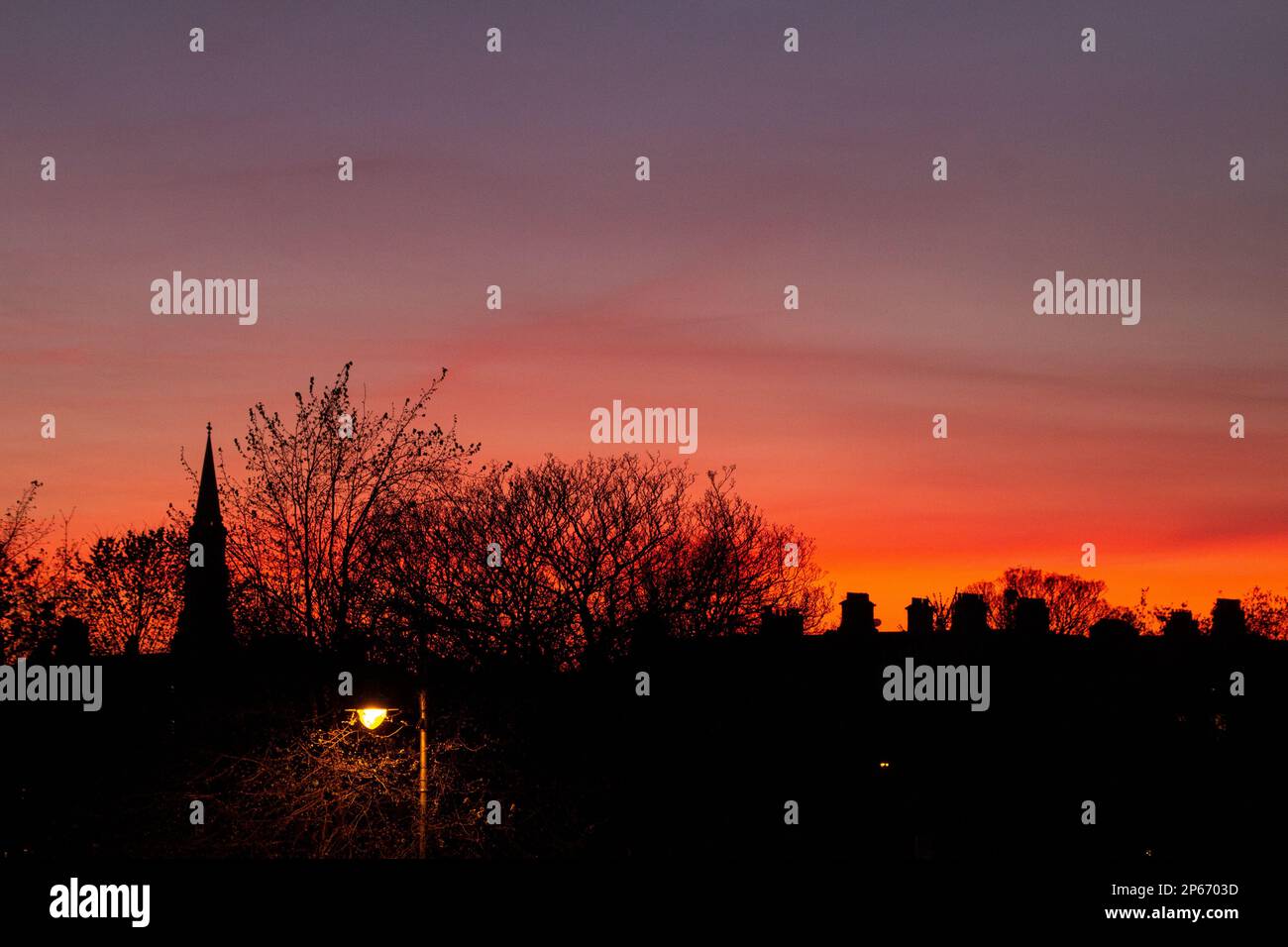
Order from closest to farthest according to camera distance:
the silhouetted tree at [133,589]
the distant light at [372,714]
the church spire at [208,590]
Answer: the distant light at [372,714] → the church spire at [208,590] → the silhouetted tree at [133,589]

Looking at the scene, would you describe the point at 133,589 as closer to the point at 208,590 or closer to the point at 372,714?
the point at 208,590

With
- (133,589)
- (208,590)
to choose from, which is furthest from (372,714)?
(133,589)

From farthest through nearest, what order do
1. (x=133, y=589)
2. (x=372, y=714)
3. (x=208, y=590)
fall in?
(x=133, y=589) < (x=208, y=590) < (x=372, y=714)

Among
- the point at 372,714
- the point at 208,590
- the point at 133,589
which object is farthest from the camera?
the point at 133,589

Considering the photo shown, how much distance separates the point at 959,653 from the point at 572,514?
1475 centimetres

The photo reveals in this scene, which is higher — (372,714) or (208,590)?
(208,590)

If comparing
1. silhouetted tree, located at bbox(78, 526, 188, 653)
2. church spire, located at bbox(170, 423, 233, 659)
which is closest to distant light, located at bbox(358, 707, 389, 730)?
church spire, located at bbox(170, 423, 233, 659)

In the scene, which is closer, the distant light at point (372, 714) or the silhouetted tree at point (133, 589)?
the distant light at point (372, 714)

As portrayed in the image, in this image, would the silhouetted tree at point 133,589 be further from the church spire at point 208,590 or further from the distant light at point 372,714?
the distant light at point 372,714

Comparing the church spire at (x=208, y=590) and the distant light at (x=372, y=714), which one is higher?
the church spire at (x=208, y=590)

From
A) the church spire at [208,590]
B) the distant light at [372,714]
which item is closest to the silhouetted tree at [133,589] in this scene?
the church spire at [208,590]

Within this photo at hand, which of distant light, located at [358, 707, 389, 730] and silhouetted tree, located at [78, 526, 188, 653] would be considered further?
silhouetted tree, located at [78, 526, 188, 653]

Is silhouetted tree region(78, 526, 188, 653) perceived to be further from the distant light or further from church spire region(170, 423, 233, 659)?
the distant light
